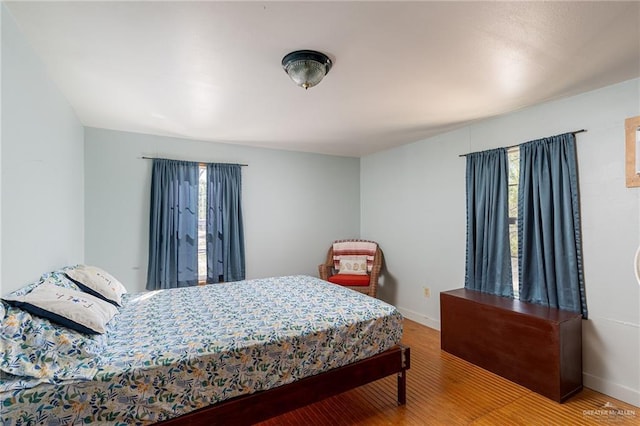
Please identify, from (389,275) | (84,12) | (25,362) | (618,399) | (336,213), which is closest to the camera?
(25,362)

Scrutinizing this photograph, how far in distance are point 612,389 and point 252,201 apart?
3.98 meters

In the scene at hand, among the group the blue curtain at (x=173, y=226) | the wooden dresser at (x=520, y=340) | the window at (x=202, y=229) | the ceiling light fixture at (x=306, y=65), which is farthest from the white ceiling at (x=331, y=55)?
the wooden dresser at (x=520, y=340)

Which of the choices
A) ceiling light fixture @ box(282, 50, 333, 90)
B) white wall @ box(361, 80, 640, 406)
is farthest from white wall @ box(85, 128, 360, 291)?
ceiling light fixture @ box(282, 50, 333, 90)

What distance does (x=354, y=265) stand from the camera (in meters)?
4.29

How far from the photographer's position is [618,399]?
221 centimetres

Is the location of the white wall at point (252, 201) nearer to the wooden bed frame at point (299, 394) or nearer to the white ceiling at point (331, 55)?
the white ceiling at point (331, 55)

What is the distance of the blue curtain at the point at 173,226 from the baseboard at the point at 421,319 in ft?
9.31

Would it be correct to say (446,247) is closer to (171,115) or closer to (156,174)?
(171,115)

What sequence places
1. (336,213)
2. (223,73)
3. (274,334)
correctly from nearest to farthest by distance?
(274,334)
(223,73)
(336,213)

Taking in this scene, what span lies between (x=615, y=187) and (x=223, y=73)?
3025 millimetres

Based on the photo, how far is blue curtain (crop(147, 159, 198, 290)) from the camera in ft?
11.4

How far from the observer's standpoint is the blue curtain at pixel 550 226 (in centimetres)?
243

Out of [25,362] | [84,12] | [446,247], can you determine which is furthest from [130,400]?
[446,247]

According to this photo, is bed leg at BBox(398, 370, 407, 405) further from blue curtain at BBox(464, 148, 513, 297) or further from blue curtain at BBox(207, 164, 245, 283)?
blue curtain at BBox(207, 164, 245, 283)
